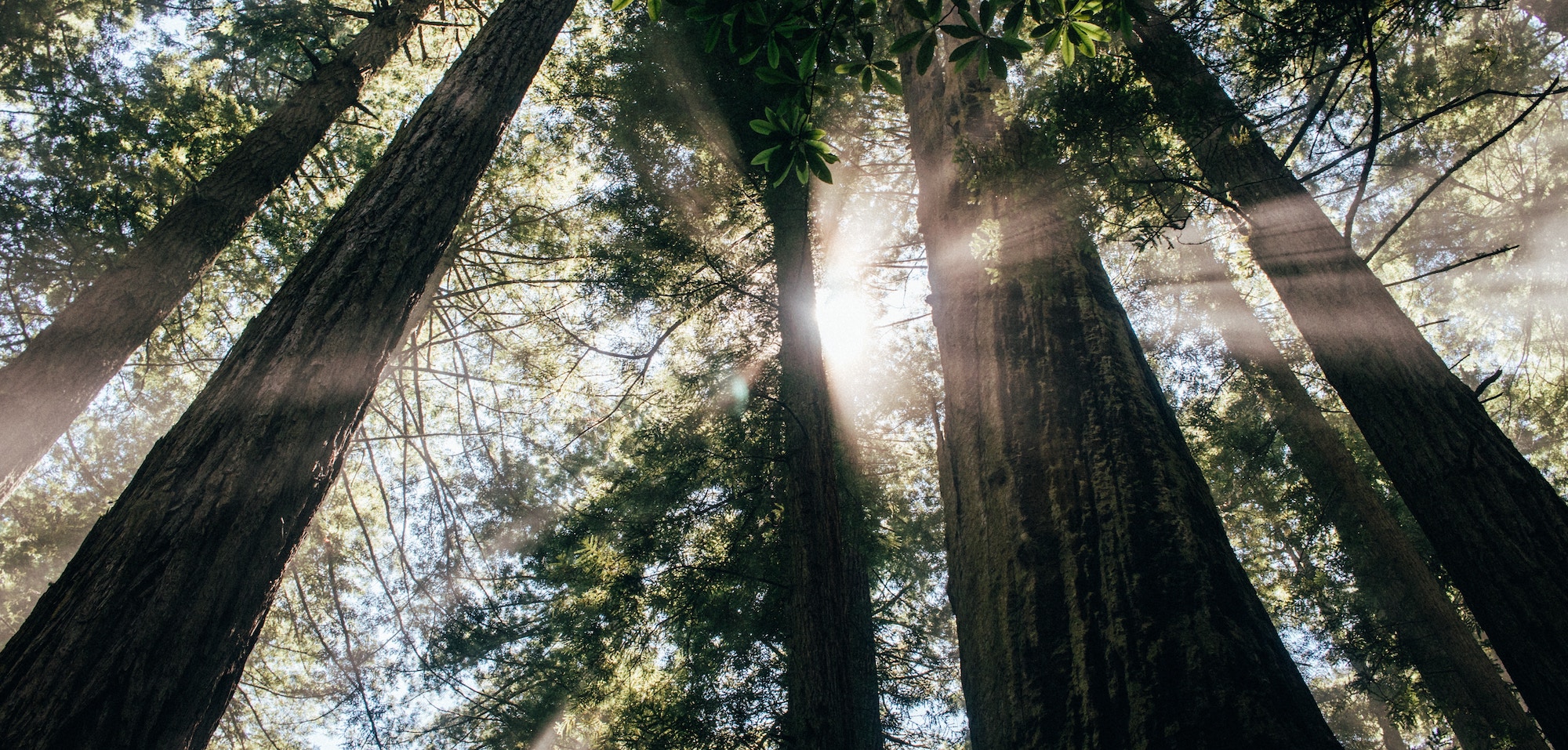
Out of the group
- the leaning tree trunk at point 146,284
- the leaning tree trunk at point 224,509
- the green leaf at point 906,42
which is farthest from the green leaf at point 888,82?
the leaning tree trunk at point 146,284

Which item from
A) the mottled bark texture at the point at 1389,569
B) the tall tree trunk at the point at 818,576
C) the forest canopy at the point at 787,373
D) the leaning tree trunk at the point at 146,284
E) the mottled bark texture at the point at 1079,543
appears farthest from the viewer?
the mottled bark texture at the point at 1389,569

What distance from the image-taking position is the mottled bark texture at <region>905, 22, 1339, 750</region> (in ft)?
3.12

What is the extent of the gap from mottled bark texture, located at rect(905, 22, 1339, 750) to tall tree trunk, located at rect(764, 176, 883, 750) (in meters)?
2.67

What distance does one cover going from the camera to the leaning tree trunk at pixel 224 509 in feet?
5.25

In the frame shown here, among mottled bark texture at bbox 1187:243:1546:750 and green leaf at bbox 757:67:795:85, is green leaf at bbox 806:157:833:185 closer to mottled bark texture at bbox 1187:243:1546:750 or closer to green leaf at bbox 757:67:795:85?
green leaf at bbox 757:67:795:85

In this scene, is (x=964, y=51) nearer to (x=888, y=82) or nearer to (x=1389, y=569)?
(x=888, y=82)

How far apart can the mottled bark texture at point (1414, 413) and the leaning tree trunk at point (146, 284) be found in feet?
22.4

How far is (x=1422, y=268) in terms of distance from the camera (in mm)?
10711

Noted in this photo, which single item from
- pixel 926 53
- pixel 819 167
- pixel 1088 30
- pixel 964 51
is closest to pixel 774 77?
pixel 819 167

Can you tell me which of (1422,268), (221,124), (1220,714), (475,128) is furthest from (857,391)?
(1422,268)

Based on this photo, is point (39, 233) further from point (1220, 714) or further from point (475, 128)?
point (1220, 714)

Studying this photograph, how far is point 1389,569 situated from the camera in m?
6.60

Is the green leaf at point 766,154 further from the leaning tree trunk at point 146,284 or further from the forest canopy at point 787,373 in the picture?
the leaning tree trunk at point 146,284

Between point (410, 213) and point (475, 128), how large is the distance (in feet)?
2.59
